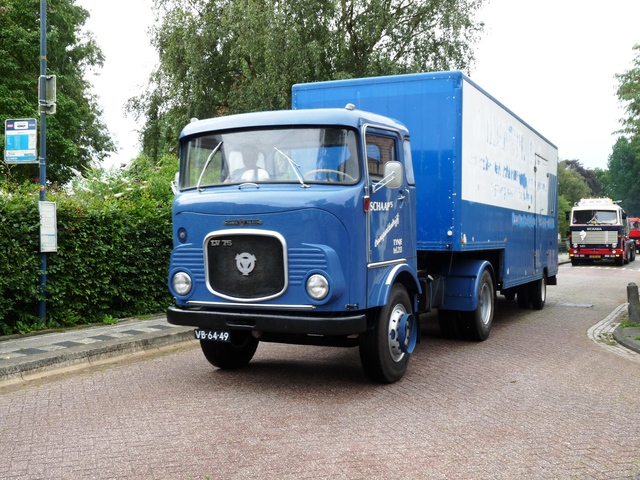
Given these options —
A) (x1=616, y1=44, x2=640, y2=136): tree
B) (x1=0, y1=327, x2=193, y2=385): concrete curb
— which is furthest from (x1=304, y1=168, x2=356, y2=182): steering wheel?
(x1=616, y1=44, x2=640, y2=136): tree

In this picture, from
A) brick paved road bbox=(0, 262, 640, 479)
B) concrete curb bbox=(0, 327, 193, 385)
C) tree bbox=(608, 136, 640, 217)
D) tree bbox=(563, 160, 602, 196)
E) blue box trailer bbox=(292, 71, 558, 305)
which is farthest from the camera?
tree bbox=(608, 136, 640, 217)

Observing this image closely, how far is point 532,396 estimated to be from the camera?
6.55 metres

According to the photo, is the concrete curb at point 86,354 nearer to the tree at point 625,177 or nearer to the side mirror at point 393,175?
the side mirror at point 393,175

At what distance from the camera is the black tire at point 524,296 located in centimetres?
1383

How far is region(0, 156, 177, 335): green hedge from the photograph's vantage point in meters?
9.10

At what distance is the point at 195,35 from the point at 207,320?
22998mm

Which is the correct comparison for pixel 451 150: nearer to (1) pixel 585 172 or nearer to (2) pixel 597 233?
(2) pixel 597 233

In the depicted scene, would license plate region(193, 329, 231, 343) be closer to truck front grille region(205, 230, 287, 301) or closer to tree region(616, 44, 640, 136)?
truck front grille region(205, 230, 287, 301)

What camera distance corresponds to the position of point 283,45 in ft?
83.2

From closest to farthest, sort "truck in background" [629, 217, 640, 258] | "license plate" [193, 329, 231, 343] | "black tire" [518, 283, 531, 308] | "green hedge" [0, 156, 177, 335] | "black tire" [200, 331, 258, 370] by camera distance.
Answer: "license plate" [193, 329, 231, 343]
"black tire" [200, 331, 258, 370]
"green hedge" [0, 156, 177, 335]
"black tire" [518, 283, 531, 308]
"truck in background" [629, 217, 640, 258]

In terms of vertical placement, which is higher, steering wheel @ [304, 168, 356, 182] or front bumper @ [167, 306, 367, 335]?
steering wheel @ [304, 168, 356, 182]

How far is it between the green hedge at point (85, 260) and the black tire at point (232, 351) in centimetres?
324

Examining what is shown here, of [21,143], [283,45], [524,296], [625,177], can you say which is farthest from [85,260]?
[625,177]

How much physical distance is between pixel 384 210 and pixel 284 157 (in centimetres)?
113
